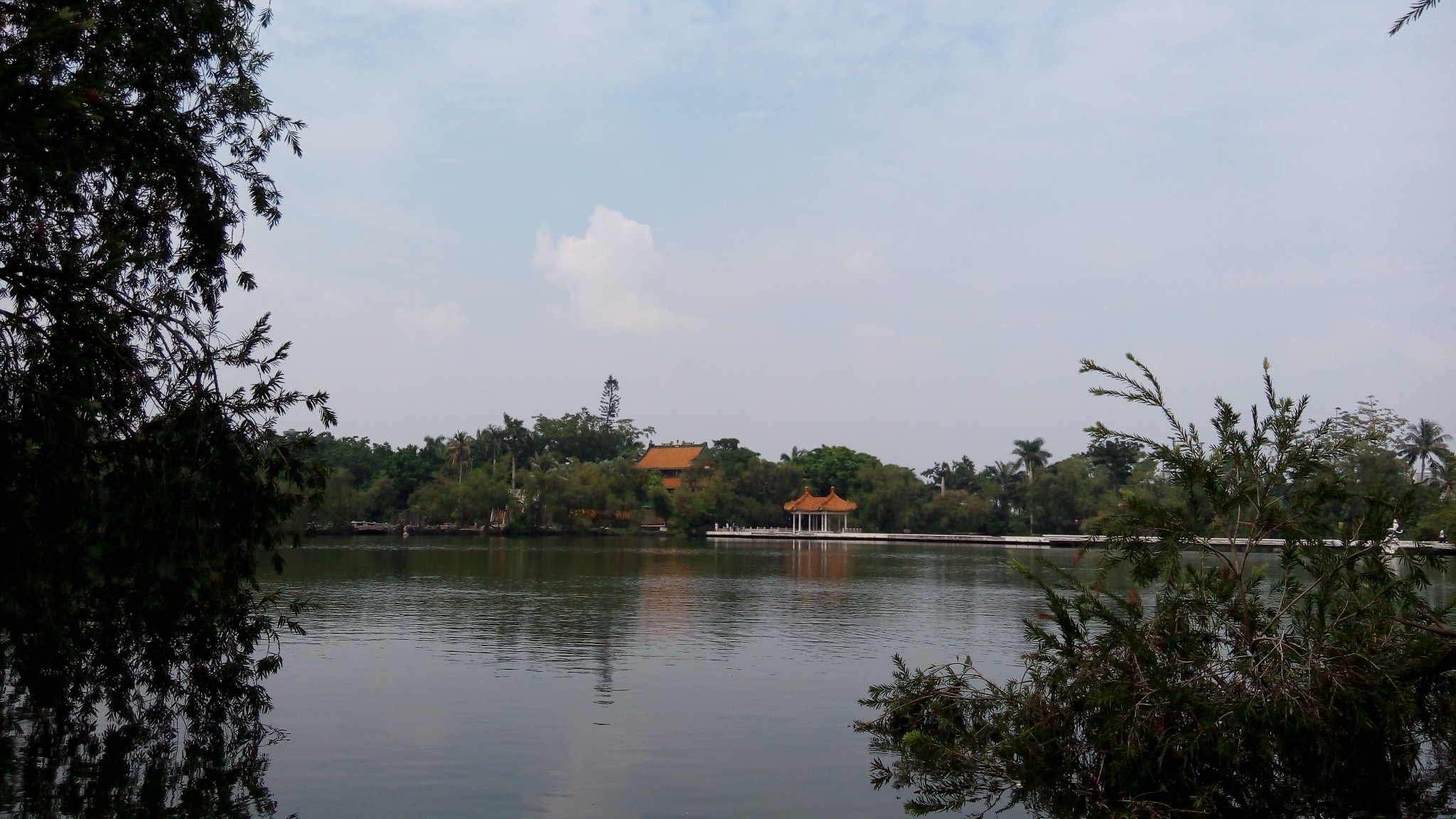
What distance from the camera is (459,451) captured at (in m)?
89.8

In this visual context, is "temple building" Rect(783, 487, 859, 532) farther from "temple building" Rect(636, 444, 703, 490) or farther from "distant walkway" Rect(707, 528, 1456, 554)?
"temple building" Rect(636, 444, 703, 490)

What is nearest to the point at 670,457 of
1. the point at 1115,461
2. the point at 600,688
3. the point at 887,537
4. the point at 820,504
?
the point at 820,504

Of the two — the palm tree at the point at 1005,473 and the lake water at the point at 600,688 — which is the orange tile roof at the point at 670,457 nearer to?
the palm tree at the point at 1005,473

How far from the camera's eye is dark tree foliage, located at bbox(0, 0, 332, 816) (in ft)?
27.3

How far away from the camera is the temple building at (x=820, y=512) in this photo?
84.2 meters

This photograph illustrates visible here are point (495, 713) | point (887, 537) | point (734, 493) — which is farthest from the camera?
point (734, 493)

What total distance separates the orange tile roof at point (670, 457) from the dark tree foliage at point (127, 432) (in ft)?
267

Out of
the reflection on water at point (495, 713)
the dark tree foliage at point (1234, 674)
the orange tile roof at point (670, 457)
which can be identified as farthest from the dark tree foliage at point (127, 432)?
the orange tile roof at point (670, 457)

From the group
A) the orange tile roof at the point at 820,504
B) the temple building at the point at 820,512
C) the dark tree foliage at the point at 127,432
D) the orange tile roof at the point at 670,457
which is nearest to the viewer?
the dark tree foliage at the point at 127,432

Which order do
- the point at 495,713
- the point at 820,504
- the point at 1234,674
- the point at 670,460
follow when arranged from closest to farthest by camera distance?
the point at 1234,674, the point at 495,713, the point at 820,504, the point at 670,460

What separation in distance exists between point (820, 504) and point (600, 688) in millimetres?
68979

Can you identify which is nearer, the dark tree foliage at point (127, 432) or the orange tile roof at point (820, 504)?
the dark tree foliage at point (127, 432)

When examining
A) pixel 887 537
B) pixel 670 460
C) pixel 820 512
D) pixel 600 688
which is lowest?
pixel 600 688

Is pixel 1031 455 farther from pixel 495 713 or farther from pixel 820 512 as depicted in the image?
pixel 495 713
